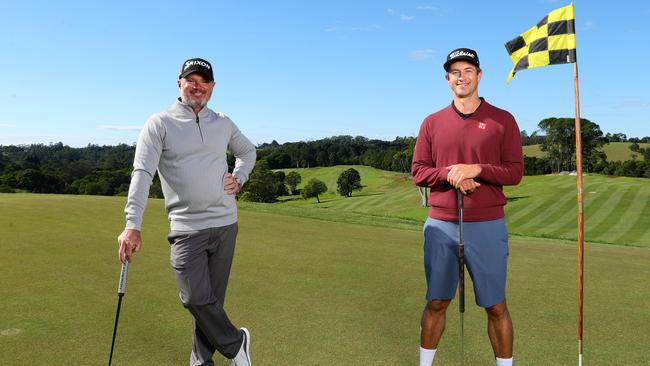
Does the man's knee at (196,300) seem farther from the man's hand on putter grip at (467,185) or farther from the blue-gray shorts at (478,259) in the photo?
the man's hand on putter grip at (467,185)

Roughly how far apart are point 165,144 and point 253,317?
2009mm

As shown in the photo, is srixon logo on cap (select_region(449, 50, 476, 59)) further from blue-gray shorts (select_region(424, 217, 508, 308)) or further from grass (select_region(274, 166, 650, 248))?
grass (select_region(274, 166, 650, 248))

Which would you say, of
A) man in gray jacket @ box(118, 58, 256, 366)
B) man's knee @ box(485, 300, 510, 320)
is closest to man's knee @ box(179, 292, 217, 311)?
man in gray jacket @ box(118, 58, 256, 366)

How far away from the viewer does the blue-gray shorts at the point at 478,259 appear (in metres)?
3.28

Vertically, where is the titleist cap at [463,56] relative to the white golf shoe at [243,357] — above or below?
above

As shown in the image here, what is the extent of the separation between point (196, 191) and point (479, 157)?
1957 mm

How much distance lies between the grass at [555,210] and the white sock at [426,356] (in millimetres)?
10611

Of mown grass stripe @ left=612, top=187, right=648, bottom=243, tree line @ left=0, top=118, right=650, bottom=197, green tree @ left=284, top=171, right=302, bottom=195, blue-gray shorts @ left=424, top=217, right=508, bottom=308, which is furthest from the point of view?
green tree @ left=284, top=171, right=302, bottom=195

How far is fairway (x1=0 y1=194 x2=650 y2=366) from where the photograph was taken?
3.76 metres

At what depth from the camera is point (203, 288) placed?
3471mm

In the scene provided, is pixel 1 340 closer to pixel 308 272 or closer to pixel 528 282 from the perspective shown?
pixel 308 272

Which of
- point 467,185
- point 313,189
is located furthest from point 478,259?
point 313,189

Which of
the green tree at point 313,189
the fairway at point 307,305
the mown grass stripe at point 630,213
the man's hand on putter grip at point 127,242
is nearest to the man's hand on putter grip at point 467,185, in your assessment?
the fairway at point 307,305

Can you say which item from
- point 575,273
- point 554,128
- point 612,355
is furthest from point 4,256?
point 554,128
